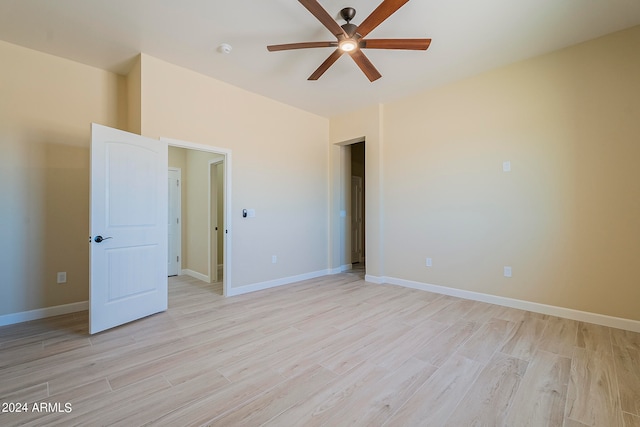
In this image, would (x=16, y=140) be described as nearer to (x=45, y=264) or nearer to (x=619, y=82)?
(x=45, y=264)

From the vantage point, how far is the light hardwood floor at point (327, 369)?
1.54 m

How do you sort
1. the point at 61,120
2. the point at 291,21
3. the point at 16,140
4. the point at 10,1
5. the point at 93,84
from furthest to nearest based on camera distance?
the point at 93,84
the point at 61,120
the point at 16,140
the point at 291,21
the point at 10,1

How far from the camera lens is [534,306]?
314 cm

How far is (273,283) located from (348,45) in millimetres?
3432

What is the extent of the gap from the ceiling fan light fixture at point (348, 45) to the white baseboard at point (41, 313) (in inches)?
164

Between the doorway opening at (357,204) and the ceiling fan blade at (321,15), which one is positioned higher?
the ceiling fan blade at (321,15)

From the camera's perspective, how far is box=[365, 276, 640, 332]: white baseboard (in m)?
2.67

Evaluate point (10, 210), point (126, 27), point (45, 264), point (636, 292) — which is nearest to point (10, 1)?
point (126, 27)

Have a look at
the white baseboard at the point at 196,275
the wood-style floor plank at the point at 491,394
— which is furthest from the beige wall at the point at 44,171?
the wood-style floor plank at the point at 491,394

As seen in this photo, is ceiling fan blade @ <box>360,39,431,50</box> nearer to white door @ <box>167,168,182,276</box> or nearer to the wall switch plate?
the wall switch plate

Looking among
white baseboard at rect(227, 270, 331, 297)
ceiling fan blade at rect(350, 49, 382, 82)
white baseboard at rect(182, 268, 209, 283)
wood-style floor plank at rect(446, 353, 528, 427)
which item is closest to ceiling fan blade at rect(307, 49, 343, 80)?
ceiling fan blade at rect(350, 49, 382, 82)

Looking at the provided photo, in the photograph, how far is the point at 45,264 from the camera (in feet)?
10.1

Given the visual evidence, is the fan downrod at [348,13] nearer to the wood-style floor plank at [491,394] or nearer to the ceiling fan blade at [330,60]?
the ceiling fan blade at [330,60]

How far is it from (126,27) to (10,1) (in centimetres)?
82
